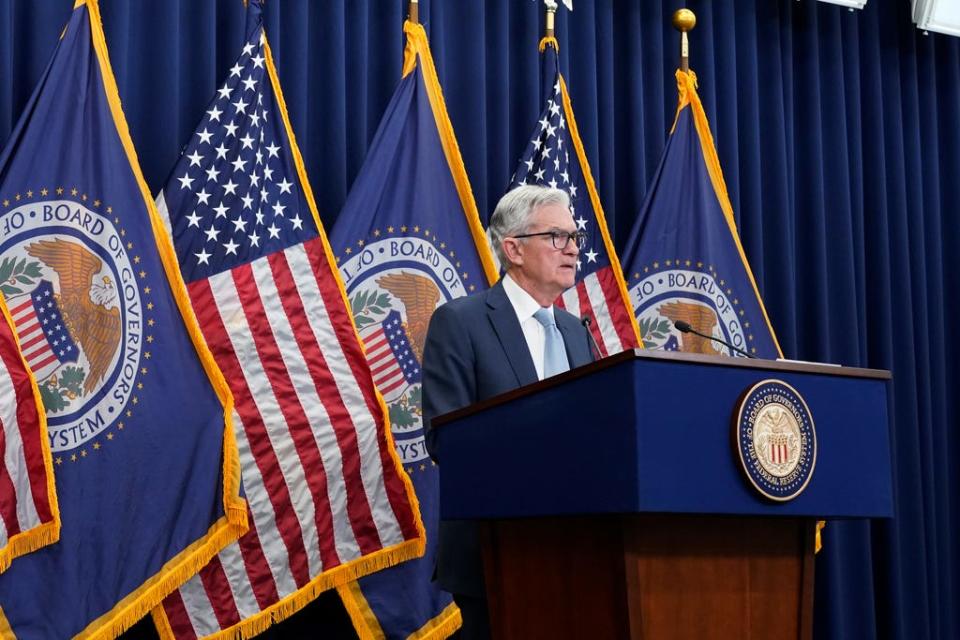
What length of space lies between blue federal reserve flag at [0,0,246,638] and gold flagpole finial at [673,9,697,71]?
241 centimetres

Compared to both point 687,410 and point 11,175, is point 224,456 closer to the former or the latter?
point 11,175

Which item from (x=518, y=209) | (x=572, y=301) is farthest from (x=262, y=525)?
(x=572, y=301)

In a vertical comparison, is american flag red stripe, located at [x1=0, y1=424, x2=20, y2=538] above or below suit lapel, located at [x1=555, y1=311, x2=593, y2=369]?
below

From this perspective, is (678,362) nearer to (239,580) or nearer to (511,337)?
(511,337)

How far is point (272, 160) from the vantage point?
12.5 feet

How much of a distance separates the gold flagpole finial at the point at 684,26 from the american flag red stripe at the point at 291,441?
1973 mm

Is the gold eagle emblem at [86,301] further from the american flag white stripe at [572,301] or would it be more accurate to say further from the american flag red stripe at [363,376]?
the american flag white stripe at [572,301]

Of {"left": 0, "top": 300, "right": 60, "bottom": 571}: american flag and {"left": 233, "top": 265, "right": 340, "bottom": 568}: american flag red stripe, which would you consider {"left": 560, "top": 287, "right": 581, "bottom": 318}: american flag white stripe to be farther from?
{"left": 0, "top": 300, "right": 60, "bottom": 571}: american flag

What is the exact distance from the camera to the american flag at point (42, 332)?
329 centimetres

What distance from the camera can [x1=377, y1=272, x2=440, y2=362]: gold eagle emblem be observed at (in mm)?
3945

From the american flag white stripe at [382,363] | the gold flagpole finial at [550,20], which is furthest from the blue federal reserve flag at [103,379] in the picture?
the gold flagpole finial at [550,20]

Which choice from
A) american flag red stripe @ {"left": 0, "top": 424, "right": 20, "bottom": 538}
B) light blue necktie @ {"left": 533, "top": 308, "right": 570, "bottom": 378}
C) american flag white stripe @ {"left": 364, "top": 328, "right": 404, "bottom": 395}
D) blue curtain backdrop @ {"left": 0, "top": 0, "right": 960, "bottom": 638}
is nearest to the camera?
light blue necktie @ {"left": 533, "top": 308, "right": 570, "bottom": 378}

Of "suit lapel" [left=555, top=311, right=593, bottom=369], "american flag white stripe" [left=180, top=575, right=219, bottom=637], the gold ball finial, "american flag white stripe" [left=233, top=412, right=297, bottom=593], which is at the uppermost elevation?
the gold ball finial

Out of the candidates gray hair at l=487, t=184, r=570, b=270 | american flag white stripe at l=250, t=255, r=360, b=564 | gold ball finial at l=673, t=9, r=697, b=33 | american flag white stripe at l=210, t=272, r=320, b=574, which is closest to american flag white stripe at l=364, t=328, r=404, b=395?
american flag white stripe at l=250, t=255, r=360, b=564
